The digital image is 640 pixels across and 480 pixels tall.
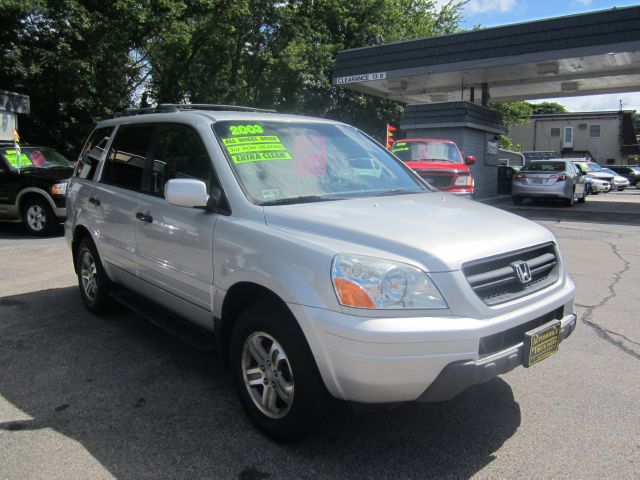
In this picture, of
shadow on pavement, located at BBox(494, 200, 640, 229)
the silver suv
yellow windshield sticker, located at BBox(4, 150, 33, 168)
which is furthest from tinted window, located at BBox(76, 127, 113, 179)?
shadow on pavement, located at BBox(494, 200, 640, 229)

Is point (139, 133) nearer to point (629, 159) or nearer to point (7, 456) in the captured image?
point (7, 456)

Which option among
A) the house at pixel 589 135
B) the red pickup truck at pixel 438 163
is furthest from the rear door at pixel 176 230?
the house at pixel 589 135

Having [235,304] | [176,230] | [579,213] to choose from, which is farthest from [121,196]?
[579,213]

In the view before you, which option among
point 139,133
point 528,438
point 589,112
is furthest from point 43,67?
point 589,112

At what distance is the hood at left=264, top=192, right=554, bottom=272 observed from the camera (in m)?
2.60

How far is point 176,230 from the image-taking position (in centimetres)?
367

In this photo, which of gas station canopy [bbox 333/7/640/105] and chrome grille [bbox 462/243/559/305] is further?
gas station canopy [bbox 333/7/640/105]

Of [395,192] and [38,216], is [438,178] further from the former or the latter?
[38,216]

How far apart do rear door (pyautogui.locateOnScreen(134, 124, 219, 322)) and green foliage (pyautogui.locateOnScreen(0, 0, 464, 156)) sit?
13.7m

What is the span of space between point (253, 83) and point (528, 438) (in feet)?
72.1

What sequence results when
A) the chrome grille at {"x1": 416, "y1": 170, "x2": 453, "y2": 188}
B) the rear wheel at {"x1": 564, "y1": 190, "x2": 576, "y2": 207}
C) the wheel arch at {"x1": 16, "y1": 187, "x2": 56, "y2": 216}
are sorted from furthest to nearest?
the rear wheel at {"x1": 564, "y1": 190, "x2": 576, "y2": 207} → the chrome grille at {"x1": 416, "y1": 170, "x2": 453, "y2": 188} → the wheel arch at {"x1": 16, "y1": 187, "x2": 56, "y2": 216}

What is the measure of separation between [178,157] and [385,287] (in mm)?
2105

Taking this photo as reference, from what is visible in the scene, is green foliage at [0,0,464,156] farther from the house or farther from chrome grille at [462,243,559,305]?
the house

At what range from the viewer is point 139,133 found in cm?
450
